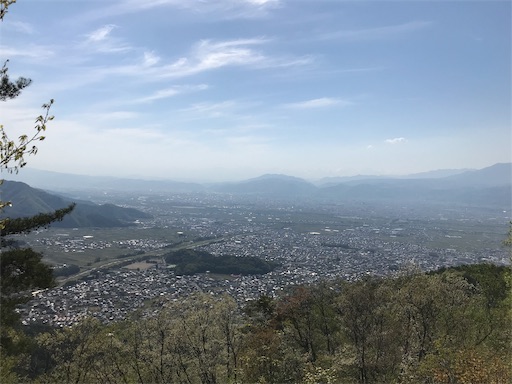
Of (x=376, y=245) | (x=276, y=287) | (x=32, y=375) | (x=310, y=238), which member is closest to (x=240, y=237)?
(x=310, y=238)

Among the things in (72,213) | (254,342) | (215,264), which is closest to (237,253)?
(215,264)

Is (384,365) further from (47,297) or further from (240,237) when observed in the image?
(240,237)

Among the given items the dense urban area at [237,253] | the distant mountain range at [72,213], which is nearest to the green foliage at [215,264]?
the dense urban area at [237,253]

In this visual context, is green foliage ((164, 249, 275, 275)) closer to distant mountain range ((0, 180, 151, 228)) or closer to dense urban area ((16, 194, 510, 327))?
dense urban area ((16, 194, 510, 327))

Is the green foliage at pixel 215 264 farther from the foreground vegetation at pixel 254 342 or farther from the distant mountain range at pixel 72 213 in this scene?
the distant mountain range at pixel 72 213

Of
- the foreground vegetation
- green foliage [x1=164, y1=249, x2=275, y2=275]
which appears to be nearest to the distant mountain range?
green foliage [x1=164, y1=249, x2=275, y2=275]

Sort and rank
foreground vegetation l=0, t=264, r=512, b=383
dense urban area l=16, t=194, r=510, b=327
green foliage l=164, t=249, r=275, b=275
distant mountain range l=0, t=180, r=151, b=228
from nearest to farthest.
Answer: foreground vegetation l=0, t=264, r=512, b=383
dense urban area l=16, t=194, r=510, b=327
green foliage l=164, t=249, r=275, b=275
distant mountain range l=0, t=180, r=151, b=228

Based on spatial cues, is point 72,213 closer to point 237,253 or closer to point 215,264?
point 237,253
